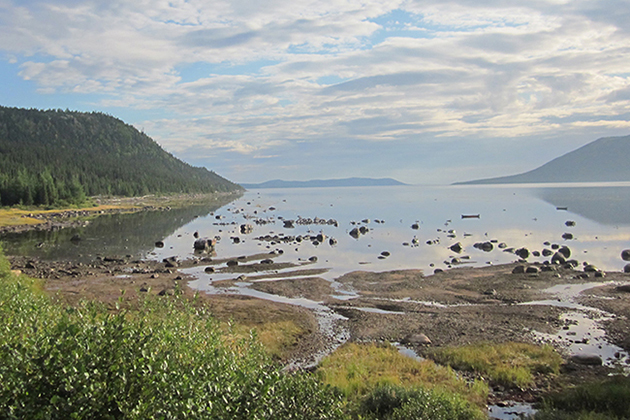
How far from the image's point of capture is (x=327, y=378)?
17.9 metres

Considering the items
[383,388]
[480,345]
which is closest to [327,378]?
[383,388]

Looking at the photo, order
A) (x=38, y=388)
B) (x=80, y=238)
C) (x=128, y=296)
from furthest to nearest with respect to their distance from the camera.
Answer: (x=80, y=238), (x=128, y=296), (x=38, y=388)

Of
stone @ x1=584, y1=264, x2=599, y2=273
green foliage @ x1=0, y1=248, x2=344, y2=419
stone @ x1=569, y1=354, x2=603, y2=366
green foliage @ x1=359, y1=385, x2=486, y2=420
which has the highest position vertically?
green foliage @ x1=0, y1=248, x2=344, y2=419

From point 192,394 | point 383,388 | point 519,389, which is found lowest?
point 519,389

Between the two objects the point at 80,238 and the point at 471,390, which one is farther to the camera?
the point at 80,238

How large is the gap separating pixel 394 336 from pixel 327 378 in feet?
26.0

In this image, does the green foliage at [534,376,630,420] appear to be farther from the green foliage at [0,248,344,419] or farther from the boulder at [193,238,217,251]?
the boulder at [193,238,217,251]

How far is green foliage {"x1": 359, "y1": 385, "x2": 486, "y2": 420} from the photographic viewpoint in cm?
1348

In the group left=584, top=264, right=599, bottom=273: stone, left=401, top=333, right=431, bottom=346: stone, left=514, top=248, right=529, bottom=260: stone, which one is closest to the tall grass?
left=401, top=333, right=431, bottom=346: stone

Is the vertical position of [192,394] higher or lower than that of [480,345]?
higher

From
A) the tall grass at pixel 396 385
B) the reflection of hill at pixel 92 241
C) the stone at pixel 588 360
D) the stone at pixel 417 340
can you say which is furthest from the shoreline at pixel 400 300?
the reflection of hill at pixel 92 241

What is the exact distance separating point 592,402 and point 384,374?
23.7 ft

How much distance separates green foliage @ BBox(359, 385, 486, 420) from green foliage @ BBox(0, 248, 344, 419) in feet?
14.0

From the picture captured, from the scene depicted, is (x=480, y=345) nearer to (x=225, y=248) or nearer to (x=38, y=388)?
(x=38, y=388)
